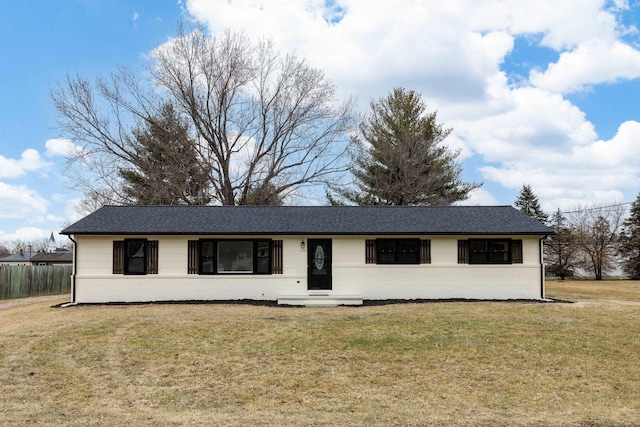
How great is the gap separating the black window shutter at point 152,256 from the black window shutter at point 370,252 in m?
7.22

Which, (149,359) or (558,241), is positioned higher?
(558,241)

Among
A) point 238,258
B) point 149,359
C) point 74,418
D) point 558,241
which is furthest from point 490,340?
point 558,241

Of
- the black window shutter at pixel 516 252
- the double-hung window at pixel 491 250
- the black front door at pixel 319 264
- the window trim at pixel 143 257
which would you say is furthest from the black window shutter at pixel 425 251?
the window trim at pixel 143 257

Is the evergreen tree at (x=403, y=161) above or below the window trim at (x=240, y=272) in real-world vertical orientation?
above

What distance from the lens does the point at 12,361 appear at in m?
9.20

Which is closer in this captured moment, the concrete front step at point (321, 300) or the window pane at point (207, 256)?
the concrete front step at point (321, 300)

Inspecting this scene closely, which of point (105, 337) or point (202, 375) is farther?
point (105, 337)

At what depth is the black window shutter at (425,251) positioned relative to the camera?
662 inches

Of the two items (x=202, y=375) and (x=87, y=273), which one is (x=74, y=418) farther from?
(x=87, y=273)

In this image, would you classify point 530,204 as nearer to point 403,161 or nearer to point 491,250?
point 403,161

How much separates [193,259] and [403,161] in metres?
19.1

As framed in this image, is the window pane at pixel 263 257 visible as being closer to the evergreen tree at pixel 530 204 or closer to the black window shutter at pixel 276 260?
the black window shutter at pixel 276 260

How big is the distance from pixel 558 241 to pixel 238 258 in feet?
92.3

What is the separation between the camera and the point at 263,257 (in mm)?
16703
